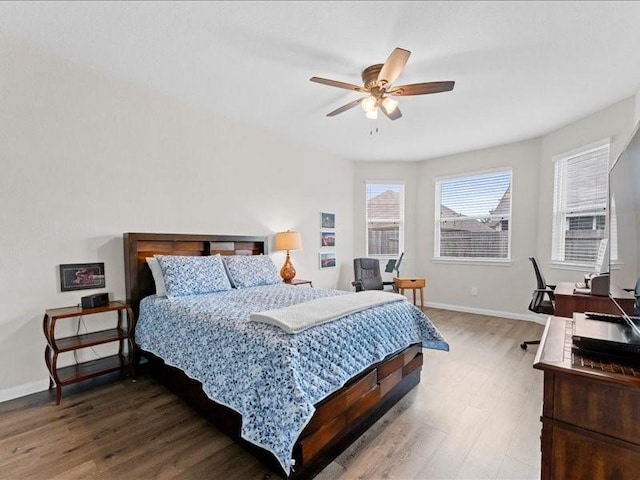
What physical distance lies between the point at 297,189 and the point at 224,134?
134cm

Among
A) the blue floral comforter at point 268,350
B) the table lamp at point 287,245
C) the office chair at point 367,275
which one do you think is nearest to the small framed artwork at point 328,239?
the office chair at point 367,275

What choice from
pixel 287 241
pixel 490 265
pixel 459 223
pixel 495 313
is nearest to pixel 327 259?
pixel 287 241

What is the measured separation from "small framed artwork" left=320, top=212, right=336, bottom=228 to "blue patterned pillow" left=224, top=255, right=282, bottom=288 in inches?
66.3

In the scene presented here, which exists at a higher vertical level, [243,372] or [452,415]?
[243,372]

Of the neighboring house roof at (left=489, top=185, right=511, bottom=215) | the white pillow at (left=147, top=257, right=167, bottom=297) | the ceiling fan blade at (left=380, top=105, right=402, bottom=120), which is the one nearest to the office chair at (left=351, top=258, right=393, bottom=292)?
the neighboring house roof at (left=489, top=185, right=511, bottom=215)

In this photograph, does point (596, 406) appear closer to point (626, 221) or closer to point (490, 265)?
point (626, 221)

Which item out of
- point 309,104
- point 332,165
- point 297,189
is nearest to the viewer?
point 309,104

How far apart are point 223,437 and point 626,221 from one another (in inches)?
93.5

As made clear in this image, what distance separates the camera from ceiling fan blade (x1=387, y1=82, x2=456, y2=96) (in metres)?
2.31

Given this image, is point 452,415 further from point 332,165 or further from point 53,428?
point 332,165

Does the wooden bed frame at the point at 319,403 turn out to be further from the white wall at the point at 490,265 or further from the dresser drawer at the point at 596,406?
the white wall at the point at 490,265

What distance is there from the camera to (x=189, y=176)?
11.2 ft

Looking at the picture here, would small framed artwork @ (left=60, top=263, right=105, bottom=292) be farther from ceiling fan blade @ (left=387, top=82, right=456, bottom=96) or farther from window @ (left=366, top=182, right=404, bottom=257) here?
window @ (left=366, top=182, right=404, bottom=257)

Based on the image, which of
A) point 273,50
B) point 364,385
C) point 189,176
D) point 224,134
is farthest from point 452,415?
point 224,134
